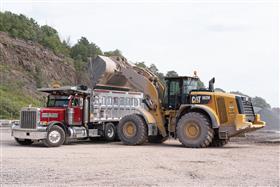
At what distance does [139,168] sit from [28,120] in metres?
8.14

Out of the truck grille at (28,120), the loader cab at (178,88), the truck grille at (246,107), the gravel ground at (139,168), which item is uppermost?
the loader cab at (178,88)

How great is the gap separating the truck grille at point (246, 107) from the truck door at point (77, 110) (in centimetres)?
673

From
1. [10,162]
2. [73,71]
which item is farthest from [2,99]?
[10,162]

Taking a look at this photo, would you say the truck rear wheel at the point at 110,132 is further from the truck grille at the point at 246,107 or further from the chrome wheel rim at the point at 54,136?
the truck grille at the point at 246,107

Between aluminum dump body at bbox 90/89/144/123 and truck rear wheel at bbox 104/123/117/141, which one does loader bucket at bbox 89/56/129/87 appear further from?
truck rear wheel at bbox 104/123/117/141

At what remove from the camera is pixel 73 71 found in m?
64.6

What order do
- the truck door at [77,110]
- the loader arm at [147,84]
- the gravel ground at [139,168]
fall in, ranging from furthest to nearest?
the truck door at [77,110]
the loader arm at [147,84]
the gravel ground at [139,168]

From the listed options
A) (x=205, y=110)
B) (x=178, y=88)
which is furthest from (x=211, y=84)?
(x=178, y=88)

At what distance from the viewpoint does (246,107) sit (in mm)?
18672

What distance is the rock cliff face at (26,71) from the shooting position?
49.7 m

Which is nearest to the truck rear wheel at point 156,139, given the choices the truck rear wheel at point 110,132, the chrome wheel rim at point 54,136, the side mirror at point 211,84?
the truck rear wheel at point 110,132

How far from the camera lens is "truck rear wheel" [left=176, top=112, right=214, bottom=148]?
59.2 ft

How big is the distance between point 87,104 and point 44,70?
3947 centimetres

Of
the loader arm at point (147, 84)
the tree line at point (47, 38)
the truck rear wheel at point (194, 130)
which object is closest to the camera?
the truck rear wheel at point (194, 130)
